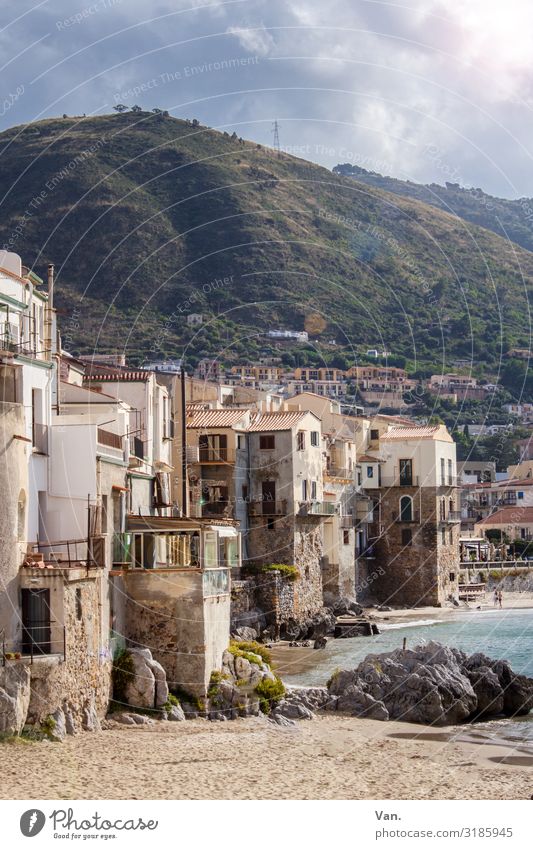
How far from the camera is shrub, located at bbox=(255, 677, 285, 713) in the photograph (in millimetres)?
40844

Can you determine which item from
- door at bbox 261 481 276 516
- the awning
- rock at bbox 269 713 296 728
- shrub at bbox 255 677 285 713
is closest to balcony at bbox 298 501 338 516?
door at bbox 261 481 276 516

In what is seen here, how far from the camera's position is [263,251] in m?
158

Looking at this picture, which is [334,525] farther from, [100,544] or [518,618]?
[100,544]

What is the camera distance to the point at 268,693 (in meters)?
41.2

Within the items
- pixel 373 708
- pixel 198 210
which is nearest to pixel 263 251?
pixel 198 210

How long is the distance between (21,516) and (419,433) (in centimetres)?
6288

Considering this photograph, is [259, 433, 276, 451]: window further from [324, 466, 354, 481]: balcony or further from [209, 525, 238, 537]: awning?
[209, 525, 238, 537]: awning

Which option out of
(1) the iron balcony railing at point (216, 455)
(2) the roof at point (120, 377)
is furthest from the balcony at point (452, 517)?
(2) the roof at point (120, 377)

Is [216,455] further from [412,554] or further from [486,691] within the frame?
[486,691]

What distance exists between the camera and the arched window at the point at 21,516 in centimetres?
3491

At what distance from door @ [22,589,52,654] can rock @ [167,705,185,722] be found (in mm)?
5192

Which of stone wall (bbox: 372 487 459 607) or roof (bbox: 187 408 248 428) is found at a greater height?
roof (bbox: 187 408 248 428)

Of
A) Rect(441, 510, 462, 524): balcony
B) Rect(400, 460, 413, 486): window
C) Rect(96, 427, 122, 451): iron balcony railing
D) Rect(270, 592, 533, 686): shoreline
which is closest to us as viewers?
Rect(96, 427, 122, 451): iron balcony railing
